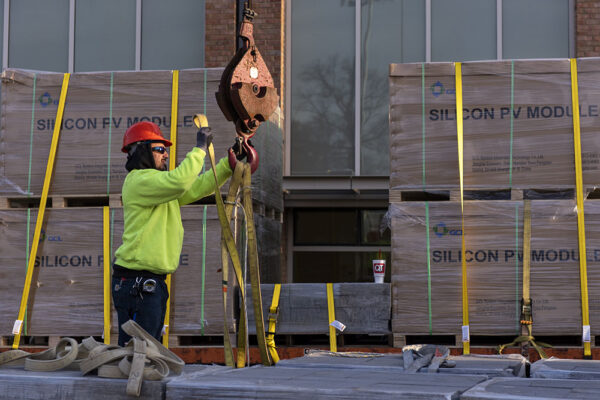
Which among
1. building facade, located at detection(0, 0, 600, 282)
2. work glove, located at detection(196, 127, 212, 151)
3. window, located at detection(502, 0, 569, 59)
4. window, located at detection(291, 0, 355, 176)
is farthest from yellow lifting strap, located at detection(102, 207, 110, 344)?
window, located at detection(502, 0, 569, 59)

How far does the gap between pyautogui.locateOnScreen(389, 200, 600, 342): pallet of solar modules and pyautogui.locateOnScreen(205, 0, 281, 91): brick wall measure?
4.80 meters

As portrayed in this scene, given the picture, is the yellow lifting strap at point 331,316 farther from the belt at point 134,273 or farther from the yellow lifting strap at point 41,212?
the yellow lifting strap at point 41,212

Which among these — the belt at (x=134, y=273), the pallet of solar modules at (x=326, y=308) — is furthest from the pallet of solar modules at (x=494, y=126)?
the belt at (x=134, y=273)

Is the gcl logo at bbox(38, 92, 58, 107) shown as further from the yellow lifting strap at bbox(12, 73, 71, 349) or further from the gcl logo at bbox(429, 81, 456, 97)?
the gcl logo at bbox(429, 81, 456, 97)

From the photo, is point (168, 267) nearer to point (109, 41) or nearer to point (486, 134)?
point (486, 134)

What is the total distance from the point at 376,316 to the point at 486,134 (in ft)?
5.38

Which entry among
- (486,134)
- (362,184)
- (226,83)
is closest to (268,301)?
(486,134)

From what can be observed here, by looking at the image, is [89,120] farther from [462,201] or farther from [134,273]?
[462,201]

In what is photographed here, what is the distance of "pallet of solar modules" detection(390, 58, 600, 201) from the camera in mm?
6773

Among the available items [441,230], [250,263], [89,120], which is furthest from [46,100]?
[250,263]

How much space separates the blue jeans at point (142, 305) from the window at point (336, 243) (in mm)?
6126

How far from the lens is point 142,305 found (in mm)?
5227

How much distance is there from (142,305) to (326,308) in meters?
2.01

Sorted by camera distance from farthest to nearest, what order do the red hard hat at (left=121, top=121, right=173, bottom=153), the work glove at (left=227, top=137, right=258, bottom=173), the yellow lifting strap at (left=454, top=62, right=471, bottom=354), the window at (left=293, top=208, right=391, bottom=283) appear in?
the window at (left=293, top=208, right=391, bottom=283) < the yellow lifting strap at (left=454, top=62, right=471, bottom=354) < the red hard hat at (left=121, top=121, right=173, bottom=153) < the work glove at (left=227, top=137, right=258, bottom=173)
